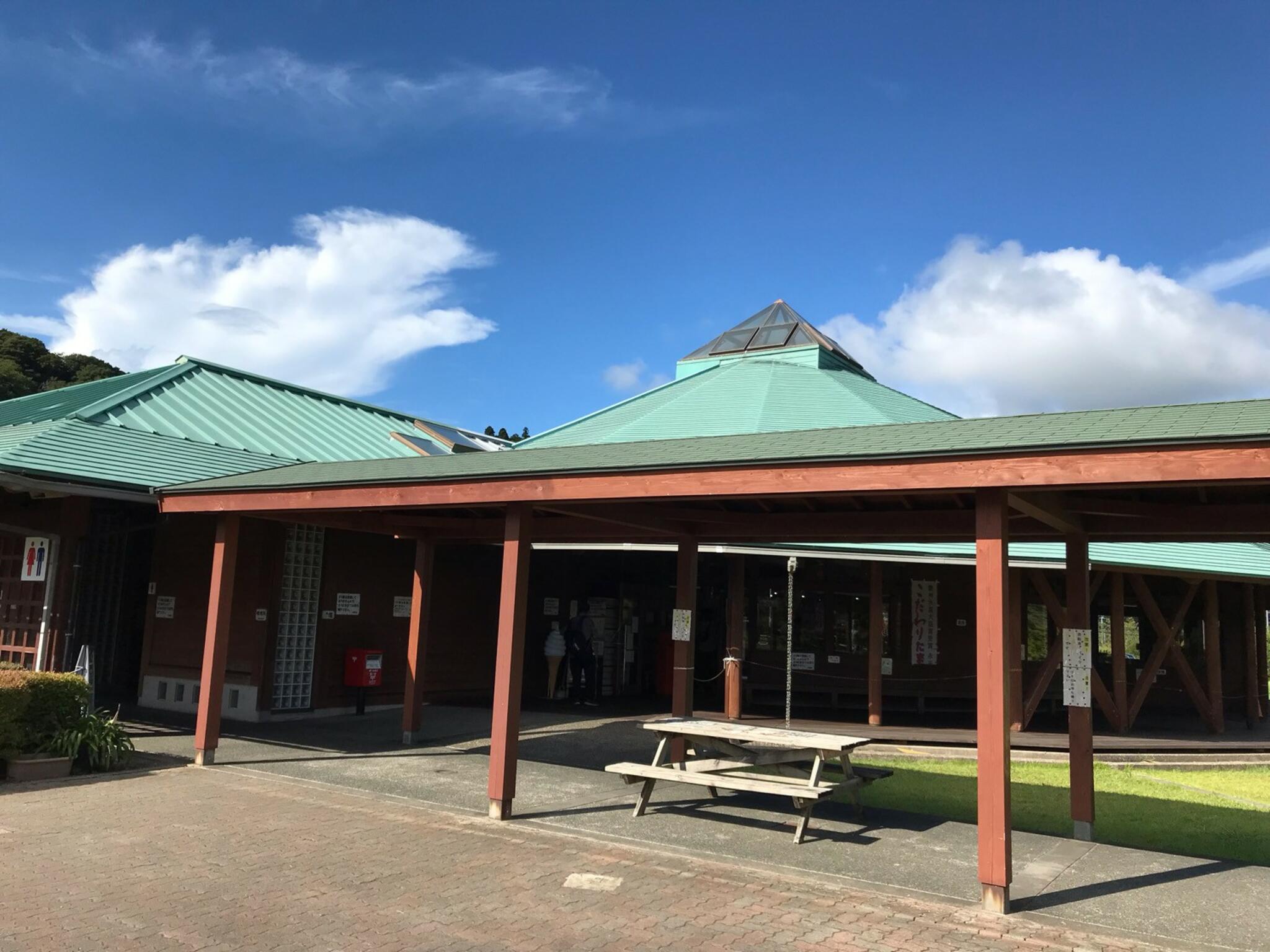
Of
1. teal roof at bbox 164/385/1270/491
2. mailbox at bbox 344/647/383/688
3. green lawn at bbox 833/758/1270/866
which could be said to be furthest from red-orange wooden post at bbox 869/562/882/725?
mailbox at bbox 344/647/383/688

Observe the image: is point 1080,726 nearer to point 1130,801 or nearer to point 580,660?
point 1130,801

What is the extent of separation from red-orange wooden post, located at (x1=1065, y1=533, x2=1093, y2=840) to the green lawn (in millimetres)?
338

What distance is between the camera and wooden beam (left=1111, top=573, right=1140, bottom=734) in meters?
15.5

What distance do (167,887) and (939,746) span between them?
1080cm

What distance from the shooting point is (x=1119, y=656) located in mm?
15719

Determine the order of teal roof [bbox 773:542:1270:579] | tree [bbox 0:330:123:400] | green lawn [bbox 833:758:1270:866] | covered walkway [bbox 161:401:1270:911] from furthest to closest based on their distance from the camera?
1. tree [bbox 0:330:123:400]
2. teal roof [bbox 773:542:1270:579]
3. green lawn [bbox 833:758:1270:866]
4. covered walkway [bbox 161:401:1270:911]

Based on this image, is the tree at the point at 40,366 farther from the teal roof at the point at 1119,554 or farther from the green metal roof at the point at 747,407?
the teal roof at the point at 1119,554

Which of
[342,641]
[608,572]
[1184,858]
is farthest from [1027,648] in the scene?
[342,641]

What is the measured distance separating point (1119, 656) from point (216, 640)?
13.8 m

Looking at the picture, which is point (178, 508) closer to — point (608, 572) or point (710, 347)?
point (608, 572)

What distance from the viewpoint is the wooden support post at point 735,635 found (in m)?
15.1

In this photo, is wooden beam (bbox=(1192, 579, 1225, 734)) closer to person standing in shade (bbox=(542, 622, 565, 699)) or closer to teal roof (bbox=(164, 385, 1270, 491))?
person standing in shade (bbox=(542, 622, 565, 699))

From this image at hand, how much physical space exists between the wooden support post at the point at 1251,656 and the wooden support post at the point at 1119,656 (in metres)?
3.80

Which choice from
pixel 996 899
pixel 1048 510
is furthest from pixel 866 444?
pixel 996 899
